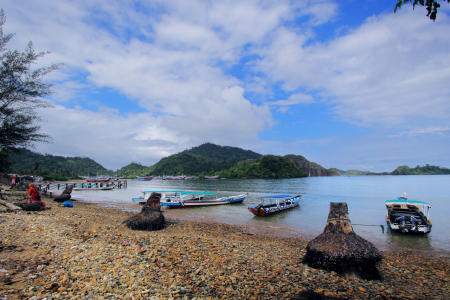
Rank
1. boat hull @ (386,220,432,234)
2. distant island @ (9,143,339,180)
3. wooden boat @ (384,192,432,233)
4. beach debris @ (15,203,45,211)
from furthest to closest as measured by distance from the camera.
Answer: distant island @ (9,143,339,180), wooden boat @ (384,192,432,233), boat hull @ (386,220,432,234), beach debris @ (15,203,45,211)

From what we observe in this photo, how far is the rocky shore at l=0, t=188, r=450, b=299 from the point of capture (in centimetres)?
447

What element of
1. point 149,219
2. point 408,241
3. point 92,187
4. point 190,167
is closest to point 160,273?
point 149,219

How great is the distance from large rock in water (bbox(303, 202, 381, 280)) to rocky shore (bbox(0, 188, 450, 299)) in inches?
12.1

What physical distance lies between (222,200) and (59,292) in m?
28.4

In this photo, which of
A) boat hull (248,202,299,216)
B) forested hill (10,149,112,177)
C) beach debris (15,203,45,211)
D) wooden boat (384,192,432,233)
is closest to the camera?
beach debris (15,203,45,211)

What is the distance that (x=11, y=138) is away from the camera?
13281 mm

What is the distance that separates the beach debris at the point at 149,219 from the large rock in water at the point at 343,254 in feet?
29.7

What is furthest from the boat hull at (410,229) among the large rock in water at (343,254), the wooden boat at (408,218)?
the large rock in water at (343,254)

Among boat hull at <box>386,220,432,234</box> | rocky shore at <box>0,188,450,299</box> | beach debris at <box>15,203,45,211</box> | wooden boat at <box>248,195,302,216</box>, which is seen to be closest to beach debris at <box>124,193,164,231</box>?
rocky shore at <box>0,188,450,299</box>

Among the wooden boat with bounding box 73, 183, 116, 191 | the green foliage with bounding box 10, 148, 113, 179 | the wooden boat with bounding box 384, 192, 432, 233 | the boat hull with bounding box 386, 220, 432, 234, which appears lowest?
the wooden boat with bounding box 73, 183, 116, 191

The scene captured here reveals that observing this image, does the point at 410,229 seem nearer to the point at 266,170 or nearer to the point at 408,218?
the point at 408,218

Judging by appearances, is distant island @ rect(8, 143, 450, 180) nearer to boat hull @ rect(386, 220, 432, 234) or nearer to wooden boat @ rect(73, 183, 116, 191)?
wooden boat @ rect(73, 183, 116, 191)

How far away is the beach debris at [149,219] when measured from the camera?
1251cm

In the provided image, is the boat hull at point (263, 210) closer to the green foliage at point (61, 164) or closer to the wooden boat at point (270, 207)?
the wooden boat at point (270, 207)
